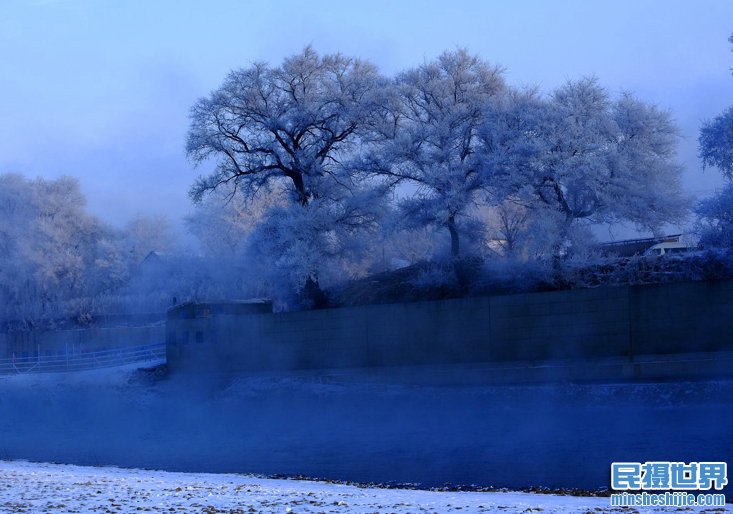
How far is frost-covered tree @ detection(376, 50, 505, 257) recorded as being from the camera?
31969mm

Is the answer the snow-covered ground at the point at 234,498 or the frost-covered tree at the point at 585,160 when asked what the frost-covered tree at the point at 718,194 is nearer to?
the frost-covered tree at the point at 585,160

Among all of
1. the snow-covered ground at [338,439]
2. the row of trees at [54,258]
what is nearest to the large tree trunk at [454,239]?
the snow-covered ground at [338,439]

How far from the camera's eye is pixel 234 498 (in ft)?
45.1

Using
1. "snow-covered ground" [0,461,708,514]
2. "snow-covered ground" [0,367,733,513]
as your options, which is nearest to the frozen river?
"snow-covered ground" [0,367,733,513]

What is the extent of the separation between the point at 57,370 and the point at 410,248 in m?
22.4

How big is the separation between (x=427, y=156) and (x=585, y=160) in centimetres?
622

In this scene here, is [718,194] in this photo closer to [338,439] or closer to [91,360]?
[338,439]

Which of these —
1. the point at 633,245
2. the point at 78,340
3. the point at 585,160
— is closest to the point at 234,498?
the point at 585,160

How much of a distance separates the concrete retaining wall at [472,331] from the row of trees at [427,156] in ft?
8.99

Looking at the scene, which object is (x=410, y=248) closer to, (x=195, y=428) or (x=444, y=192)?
(x=444, y=192)

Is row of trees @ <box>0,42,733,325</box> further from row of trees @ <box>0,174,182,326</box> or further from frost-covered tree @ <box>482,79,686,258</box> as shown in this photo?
row of trees @ <box>0,174,182,326</box>

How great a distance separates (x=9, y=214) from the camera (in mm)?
62250

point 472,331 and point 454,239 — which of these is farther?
point 454,239

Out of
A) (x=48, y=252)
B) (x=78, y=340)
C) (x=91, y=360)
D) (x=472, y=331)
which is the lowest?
(x=91, y=360)
